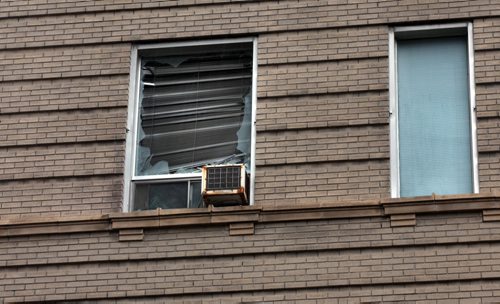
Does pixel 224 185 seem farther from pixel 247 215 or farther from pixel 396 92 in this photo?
pixel 396 92

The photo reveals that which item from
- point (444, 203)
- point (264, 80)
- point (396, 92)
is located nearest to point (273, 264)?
point (444, 203)

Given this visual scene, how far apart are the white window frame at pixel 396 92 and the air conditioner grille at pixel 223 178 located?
1.66 meters

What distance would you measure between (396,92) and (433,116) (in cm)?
49

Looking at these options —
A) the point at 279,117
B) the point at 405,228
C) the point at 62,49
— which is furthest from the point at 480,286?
the point at 62,49

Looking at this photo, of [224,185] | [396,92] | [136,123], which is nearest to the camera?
[224,185]

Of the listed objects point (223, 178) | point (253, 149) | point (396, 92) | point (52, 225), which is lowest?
point (52, 225)

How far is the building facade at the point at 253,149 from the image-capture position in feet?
41.3

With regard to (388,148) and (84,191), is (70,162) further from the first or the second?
(388,148)

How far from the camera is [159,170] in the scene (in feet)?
45.3

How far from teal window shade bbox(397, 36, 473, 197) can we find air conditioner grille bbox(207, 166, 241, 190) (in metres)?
1.78

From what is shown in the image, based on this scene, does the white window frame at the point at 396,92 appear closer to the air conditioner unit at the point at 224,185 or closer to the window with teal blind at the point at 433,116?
the window with teal blind at the point at 433,116

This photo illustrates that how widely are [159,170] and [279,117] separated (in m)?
1.52

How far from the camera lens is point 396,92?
1352 cm

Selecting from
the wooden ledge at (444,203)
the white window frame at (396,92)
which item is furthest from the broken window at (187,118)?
the wooden ledge at (444,203)
